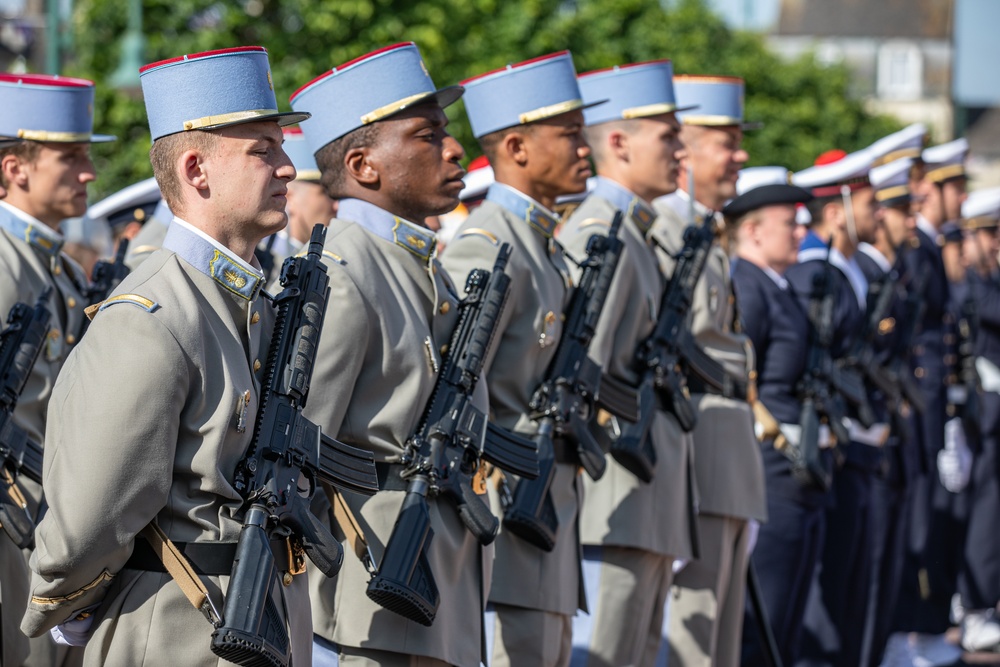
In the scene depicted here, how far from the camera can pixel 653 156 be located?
6613 mm

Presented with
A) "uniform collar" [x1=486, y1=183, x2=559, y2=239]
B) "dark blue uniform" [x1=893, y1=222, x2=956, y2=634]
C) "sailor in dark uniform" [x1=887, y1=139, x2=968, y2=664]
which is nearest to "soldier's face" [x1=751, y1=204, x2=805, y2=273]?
"sailor in dark uniform" [x1=887, y1=139, x2=968, y2=664]

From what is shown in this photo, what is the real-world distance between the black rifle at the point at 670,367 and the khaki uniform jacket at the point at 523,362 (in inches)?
19.8

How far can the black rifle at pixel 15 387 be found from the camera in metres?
4.72

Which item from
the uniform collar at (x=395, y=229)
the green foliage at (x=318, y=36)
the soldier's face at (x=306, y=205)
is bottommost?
the uniform collar at (x=395, y=229)

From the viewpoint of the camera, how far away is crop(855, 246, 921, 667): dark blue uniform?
8.55 metres

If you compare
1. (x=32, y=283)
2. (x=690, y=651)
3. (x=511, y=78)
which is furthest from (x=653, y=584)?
(x=32, y=283)

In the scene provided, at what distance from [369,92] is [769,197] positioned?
3527 millimetres

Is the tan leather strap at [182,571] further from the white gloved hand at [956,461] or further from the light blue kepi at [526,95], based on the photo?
the white gloved hand at [956,461]

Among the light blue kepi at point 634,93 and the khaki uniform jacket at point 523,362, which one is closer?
the khaki uniform jacket at point 523,362

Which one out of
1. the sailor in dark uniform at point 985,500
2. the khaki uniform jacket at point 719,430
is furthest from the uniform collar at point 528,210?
the sailor in dark uniform at point 985,500

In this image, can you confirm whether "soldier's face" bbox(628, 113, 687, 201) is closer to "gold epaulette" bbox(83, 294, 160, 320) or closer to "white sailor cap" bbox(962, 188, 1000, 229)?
"gold epaulette" bbox(83, 294, 160, 320)

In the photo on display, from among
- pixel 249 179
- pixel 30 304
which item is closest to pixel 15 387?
pixel 30 304

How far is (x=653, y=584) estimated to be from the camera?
6.21 m

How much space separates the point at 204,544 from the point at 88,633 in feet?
1.16
